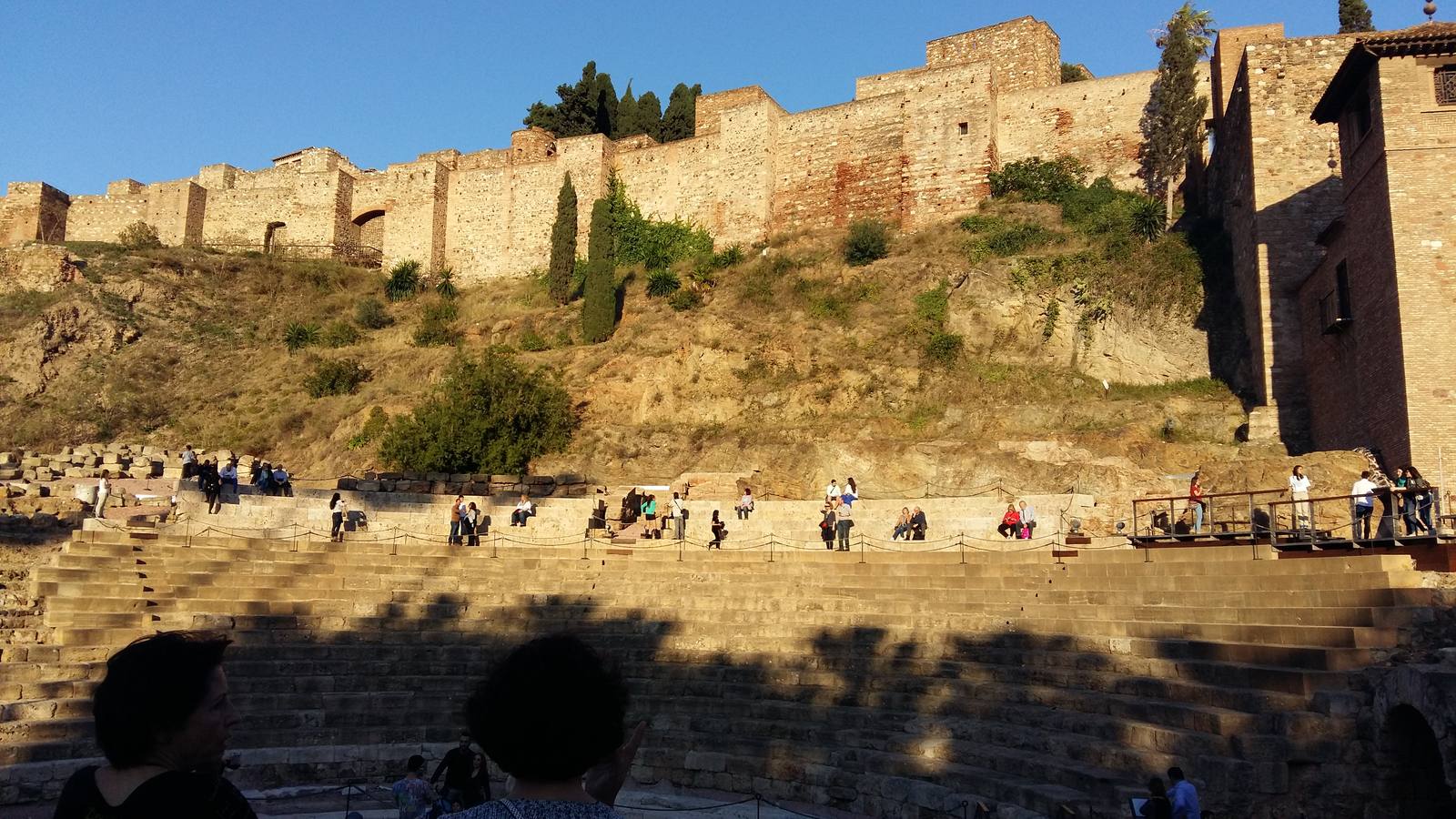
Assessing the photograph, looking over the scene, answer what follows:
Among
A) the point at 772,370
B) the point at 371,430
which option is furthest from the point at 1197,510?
the point at 371,430

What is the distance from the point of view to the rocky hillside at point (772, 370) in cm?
2198

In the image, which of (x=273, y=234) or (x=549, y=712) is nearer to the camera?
(x=549, y=712)

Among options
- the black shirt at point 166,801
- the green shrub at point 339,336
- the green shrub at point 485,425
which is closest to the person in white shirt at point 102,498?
the green shrub at point 485,425

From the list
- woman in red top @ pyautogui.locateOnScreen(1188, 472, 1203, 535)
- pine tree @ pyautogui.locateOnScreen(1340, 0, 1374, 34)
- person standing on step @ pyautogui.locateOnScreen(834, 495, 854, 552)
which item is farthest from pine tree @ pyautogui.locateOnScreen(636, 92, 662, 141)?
woman in red top @ pyautogui.locateOnScreen(1188, 472, 1203, 535)

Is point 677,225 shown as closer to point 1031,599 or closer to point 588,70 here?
point 588,70

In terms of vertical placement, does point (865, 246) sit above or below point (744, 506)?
above

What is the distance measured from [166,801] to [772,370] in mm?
24972

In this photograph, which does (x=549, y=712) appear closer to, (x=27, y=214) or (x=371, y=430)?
(x=371, y=430)

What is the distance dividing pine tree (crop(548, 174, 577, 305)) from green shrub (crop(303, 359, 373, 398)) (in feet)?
23.3

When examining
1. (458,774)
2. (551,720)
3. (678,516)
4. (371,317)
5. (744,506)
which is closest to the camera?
(551,720)

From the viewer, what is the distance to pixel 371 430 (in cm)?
2692

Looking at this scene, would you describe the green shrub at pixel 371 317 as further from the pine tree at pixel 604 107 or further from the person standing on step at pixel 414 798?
the person standing on step at pixel 414 798

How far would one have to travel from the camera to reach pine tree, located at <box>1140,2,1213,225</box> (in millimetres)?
29125

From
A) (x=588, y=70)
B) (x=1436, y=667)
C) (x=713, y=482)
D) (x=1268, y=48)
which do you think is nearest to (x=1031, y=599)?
(x=1436, y=667)
